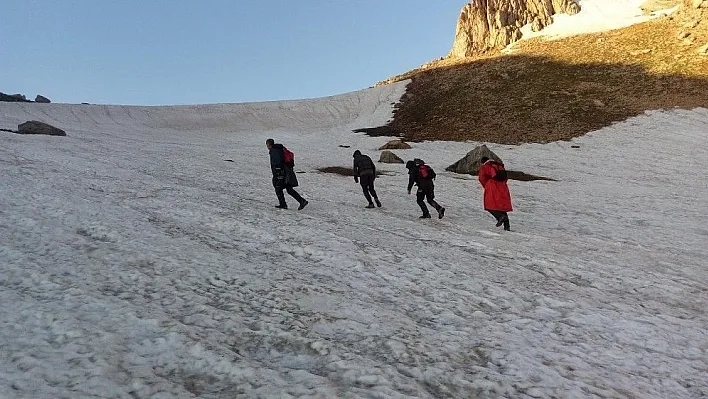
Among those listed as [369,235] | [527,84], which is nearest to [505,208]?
[369,235]

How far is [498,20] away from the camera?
83000 mm

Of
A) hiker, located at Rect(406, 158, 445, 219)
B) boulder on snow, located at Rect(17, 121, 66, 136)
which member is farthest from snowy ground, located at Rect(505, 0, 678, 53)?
hiker, located at Rect(406, 158, 445, 219)

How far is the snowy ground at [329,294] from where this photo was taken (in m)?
5.06

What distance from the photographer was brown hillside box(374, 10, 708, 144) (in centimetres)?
4647

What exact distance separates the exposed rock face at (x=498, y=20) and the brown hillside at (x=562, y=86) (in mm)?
12534

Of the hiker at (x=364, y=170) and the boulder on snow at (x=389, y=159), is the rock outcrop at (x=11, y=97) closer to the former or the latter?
the boulder on snow at (x=389, y=159)

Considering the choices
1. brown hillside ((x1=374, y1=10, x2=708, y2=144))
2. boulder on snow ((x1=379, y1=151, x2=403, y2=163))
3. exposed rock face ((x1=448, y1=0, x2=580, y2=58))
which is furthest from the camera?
exposed rock face ((x1=448, y1=0, x2=580, y2=58))

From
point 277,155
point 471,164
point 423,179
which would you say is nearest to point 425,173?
point 423,179

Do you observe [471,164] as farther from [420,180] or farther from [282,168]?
[282,168]

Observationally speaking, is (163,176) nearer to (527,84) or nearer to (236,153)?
(236,153)

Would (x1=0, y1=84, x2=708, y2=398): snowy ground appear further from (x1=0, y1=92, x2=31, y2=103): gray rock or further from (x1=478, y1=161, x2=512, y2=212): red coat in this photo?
(x1=0, y1=92, x2=31, y2=103): gray rock

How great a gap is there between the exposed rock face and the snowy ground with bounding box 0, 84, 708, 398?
69.6 meters

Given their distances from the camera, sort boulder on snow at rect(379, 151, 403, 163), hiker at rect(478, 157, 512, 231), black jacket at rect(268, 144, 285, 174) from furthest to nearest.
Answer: boulder on snow at rect(379, 151, 403, 163) → black jacket at rect(268, 144, 285, 174) → hiker at rect(478, 157, 512, 231)

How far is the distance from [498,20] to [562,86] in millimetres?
33272
